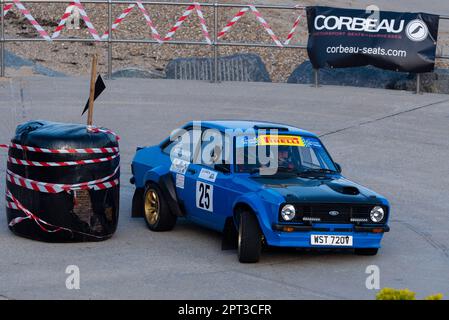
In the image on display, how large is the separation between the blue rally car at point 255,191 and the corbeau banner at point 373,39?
974 cm

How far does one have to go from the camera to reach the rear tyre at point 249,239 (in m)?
11.1

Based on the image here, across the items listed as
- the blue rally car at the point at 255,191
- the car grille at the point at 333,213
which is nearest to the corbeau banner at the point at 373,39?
the blue rally car at the point at 255,191

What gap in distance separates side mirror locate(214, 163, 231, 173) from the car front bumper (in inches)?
45.2

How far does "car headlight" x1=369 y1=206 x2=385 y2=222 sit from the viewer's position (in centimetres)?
1144

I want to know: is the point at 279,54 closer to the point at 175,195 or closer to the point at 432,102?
the point at 432,102

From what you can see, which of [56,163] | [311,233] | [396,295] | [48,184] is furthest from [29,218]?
[396,295]

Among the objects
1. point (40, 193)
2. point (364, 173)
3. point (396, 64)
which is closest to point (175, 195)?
point (40, 193)

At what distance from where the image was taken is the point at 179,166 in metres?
12.7

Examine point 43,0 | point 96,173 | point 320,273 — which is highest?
point 43,0

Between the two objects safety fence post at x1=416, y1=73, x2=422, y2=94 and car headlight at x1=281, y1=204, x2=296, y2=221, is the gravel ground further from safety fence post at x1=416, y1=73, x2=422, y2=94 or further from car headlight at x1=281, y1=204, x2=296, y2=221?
car headlight at x1=281, y1=204, x2=296, y2=221

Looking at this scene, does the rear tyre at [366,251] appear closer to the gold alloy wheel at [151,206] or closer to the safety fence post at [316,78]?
the gold alloy wheel at [151,206]

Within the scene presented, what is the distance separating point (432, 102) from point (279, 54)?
1025 centimetres

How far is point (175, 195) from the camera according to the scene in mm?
12656

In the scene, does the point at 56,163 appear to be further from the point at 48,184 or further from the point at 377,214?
the point at 377,214
